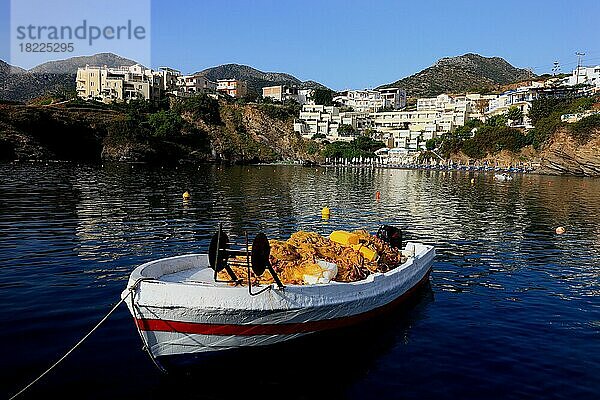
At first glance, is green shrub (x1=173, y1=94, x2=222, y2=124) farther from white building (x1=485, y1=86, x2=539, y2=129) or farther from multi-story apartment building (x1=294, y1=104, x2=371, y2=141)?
white building (x1=485, y1=86, x2=539, y2=129)

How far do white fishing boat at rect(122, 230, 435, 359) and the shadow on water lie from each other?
1.29 ft

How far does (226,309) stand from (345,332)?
13.5ft

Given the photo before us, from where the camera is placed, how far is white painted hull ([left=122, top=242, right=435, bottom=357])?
10.3 metres

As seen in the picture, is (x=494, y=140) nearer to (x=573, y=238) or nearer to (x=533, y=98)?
(x=533, y=98)

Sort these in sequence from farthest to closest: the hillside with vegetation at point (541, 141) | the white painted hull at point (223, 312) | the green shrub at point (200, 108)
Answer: the green shrub at point (200, 108) → the hillside with vegetation at point (541, 141) → the white painted hull at point (223, 312)

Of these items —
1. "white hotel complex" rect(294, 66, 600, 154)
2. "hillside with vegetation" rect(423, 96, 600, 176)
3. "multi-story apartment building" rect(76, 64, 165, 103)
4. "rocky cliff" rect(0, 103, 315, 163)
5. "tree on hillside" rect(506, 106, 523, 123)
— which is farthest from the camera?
"multi-story apartment building" rect(76, 64, 165, 103)

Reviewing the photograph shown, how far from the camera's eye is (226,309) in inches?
409

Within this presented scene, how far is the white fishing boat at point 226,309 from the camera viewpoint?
405 inches

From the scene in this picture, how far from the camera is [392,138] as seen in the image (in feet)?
604

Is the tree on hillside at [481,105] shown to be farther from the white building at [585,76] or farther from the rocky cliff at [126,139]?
the rocky cliff at [126,139]

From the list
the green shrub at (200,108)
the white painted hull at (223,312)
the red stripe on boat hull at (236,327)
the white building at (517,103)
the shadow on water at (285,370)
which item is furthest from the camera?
the green shrub at (200,108)

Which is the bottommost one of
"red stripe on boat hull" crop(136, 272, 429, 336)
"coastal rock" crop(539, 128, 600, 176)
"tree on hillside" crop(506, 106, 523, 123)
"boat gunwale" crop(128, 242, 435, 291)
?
"red stripe on boat hull" crop(136, 272, 429, 336)

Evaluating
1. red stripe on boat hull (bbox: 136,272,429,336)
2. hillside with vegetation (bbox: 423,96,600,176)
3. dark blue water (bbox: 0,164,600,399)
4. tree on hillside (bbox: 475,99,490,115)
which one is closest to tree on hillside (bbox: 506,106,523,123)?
hillside with vegetation (bbox: 423,96,600,176)

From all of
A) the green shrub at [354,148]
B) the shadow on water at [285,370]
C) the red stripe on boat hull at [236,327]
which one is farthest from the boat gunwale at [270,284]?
the green shrub at [354,148]
